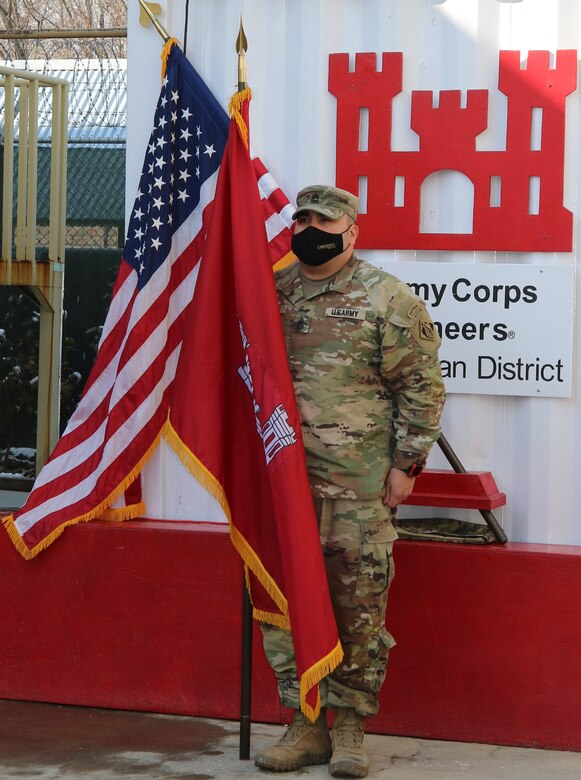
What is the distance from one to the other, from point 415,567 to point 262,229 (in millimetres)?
1357

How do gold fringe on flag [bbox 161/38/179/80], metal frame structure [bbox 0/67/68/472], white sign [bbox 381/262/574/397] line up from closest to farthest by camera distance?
1. white sign [bbox 381/262/574/397]
2. gold fringe on flag [bbox 161/38/179/80]
3. metal frame structure [bbox 0/67/68/472]

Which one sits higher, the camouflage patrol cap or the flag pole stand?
the camouflage patrol cap

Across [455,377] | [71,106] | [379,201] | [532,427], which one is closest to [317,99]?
[379,201]

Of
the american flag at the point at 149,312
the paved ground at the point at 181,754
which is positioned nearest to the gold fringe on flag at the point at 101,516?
the american flag at the point at 149,312

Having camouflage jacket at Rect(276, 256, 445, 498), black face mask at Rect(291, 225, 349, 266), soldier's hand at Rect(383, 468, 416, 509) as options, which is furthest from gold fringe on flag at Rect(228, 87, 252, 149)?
soldier's hand at Rect(383, 468, 416, 509)

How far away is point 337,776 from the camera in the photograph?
394 cm

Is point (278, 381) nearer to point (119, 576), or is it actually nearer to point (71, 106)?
point (119, 576)

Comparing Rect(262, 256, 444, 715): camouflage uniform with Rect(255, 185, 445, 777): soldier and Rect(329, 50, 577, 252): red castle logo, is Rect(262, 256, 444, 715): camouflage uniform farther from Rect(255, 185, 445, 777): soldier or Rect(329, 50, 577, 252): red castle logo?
Rect(329, 50, 577, 252): red castle logo

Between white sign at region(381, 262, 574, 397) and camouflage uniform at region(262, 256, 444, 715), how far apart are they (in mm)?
537

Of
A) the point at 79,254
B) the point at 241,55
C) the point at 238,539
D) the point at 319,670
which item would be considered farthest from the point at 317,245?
the point at 79,254

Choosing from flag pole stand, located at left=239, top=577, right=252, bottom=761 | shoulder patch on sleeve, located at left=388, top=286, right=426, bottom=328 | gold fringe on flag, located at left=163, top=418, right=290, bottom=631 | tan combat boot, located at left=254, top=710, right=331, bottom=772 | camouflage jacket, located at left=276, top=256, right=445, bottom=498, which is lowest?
tan combat boot, located at left=254, top=710, right=331, bottom=772

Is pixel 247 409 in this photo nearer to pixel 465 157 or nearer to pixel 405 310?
pixel 405 310

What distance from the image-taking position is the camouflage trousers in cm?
396

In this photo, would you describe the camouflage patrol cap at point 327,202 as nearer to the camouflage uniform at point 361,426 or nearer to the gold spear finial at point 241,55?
the camouflage uniform at point 361,426
